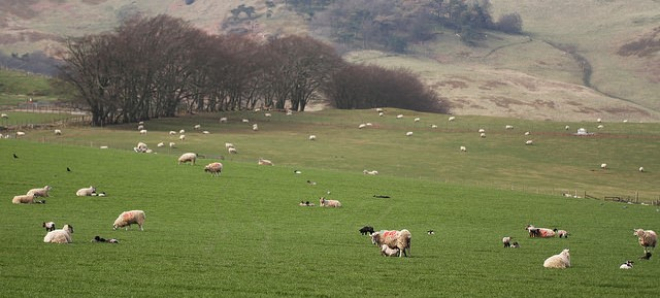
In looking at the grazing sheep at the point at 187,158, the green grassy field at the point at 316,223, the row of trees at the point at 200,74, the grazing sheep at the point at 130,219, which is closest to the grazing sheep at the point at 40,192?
the green grassy field at the point at 316,223

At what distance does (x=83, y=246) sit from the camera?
21812 millimetres

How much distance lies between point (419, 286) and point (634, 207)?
101 ft

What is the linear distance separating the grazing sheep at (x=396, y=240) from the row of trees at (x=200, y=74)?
7294 centimetres

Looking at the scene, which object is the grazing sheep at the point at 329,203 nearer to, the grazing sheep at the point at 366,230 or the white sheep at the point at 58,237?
the grazing sheep at the point at 366,230

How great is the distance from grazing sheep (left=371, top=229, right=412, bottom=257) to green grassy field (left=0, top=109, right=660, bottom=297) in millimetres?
395

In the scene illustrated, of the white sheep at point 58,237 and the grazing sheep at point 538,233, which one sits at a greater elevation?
the white sheep at point 58,237

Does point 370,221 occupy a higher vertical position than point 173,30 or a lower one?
lower

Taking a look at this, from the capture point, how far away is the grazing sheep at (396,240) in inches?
899

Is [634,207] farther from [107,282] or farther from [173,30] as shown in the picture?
[173,30]

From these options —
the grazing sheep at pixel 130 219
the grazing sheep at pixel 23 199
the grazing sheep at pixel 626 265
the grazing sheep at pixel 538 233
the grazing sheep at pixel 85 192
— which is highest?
the grazing sheep at pixel 626 265

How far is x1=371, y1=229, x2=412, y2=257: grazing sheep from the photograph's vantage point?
22828mm

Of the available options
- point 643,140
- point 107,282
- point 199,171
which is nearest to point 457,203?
point 199,171

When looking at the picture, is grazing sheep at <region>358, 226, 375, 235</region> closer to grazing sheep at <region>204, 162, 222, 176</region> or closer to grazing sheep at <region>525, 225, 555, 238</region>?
grazing sheep at <region>525, 225, 555, 238</region>

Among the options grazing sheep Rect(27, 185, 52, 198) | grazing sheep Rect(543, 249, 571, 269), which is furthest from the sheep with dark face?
grazing sheep Rect(27, 185, 52, 198)
